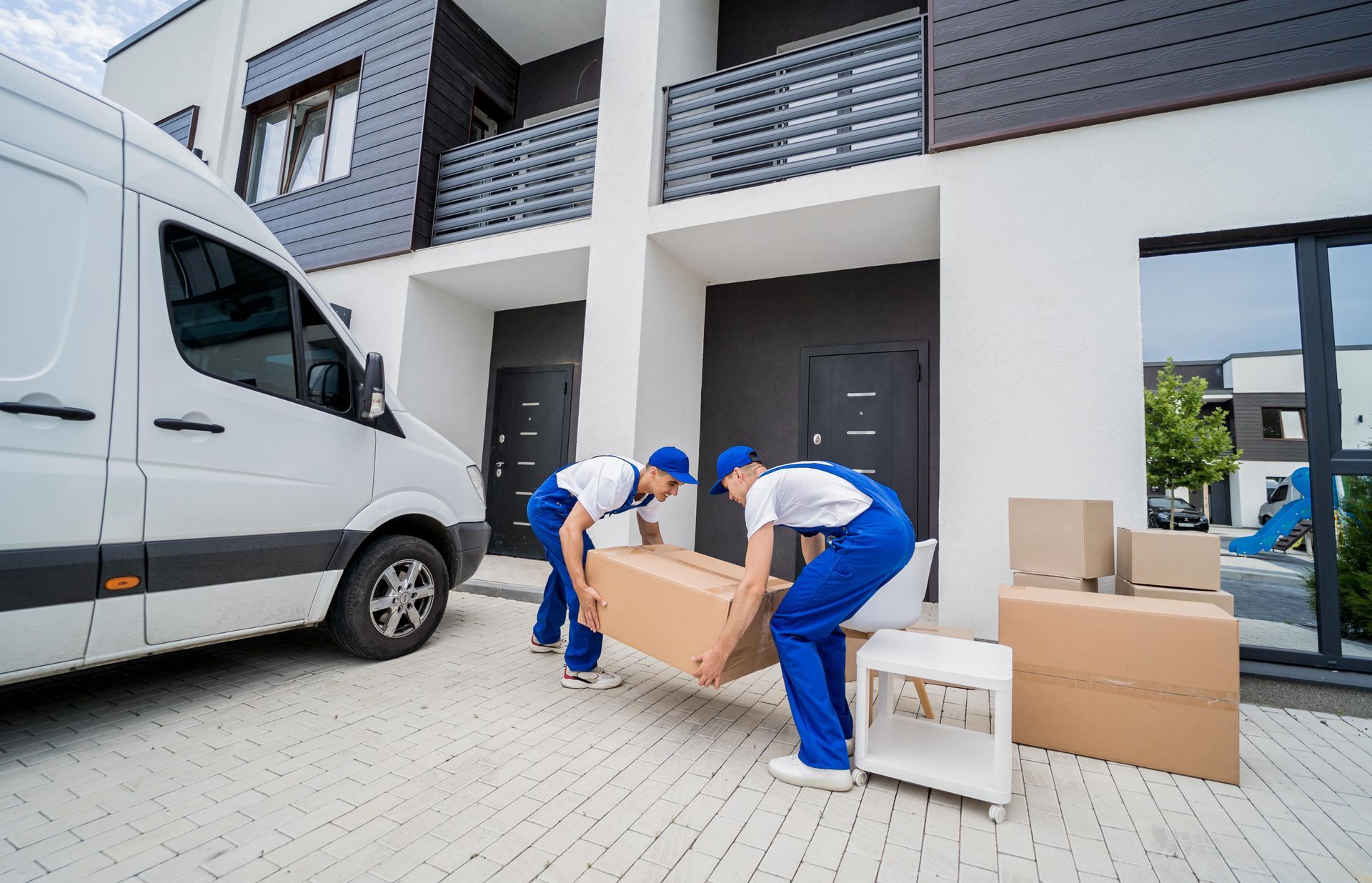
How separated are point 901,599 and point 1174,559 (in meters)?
1.47

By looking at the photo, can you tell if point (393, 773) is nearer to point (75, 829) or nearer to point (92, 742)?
point (75, 829)

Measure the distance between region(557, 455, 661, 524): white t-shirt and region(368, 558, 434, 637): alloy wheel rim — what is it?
1194 millimetres

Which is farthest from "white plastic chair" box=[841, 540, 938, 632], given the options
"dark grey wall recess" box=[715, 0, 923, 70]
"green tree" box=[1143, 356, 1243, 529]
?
"dark grey wall recess" box=[715, 0, 923, 70]

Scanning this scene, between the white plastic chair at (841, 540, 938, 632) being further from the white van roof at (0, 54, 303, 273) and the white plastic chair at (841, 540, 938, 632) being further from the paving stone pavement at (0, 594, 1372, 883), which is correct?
the white van roof at (0, 54, 303, 273)

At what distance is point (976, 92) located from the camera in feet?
13.9

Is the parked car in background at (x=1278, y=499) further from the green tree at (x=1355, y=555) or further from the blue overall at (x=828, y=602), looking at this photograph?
the blue overall at (x=828, y=602)

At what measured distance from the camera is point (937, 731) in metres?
2.58

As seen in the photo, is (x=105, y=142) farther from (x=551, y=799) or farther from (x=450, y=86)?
(x=450, y=86)

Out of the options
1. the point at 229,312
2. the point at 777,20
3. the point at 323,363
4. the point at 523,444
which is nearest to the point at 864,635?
the point at 323,363

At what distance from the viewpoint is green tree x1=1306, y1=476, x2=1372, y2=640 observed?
3195 mm

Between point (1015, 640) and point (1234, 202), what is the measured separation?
3002 mm

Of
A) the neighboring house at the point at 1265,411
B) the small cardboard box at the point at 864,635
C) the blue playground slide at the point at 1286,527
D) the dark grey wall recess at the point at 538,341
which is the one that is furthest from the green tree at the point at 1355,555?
the dark grey wall recess at the point at 538,341

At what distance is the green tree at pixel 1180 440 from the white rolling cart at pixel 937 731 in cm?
223

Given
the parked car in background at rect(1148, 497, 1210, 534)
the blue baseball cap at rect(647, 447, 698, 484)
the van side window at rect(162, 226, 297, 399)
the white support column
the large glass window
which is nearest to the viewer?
the van side window at rect(162, 226, 297, 399)
